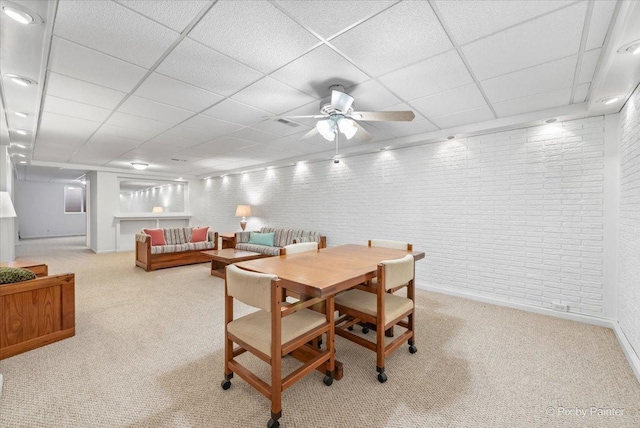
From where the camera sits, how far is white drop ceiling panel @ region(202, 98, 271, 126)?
2979 millimetres

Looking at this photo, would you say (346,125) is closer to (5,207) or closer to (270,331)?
(270,331)

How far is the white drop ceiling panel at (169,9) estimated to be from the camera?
151 cm

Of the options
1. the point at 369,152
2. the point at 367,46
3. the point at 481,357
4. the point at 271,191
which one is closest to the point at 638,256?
the point at 481,357

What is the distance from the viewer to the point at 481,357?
88.3 inches

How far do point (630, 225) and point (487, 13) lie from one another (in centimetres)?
239

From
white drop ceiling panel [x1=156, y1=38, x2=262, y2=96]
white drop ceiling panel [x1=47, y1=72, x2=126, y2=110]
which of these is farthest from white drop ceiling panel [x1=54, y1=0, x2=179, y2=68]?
white drop ceiling panel [x1=47, y1=72, x2=126, y2=110]

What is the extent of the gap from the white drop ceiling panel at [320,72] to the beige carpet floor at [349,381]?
241 centimetres

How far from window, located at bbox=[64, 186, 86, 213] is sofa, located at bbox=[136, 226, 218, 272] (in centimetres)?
861

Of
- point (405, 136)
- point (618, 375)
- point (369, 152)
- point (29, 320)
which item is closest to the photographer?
point (618, 375)

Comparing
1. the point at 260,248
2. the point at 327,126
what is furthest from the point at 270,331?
the point at 260,248

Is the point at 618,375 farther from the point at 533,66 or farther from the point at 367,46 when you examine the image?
the point at 367,46

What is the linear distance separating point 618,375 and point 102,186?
1006 centimetres

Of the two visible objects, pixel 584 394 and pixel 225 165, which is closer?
pixel 584 394

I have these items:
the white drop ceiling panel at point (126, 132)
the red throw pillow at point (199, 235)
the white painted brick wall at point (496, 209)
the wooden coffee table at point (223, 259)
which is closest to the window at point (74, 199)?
the red throw pillow at point (199, 235)
